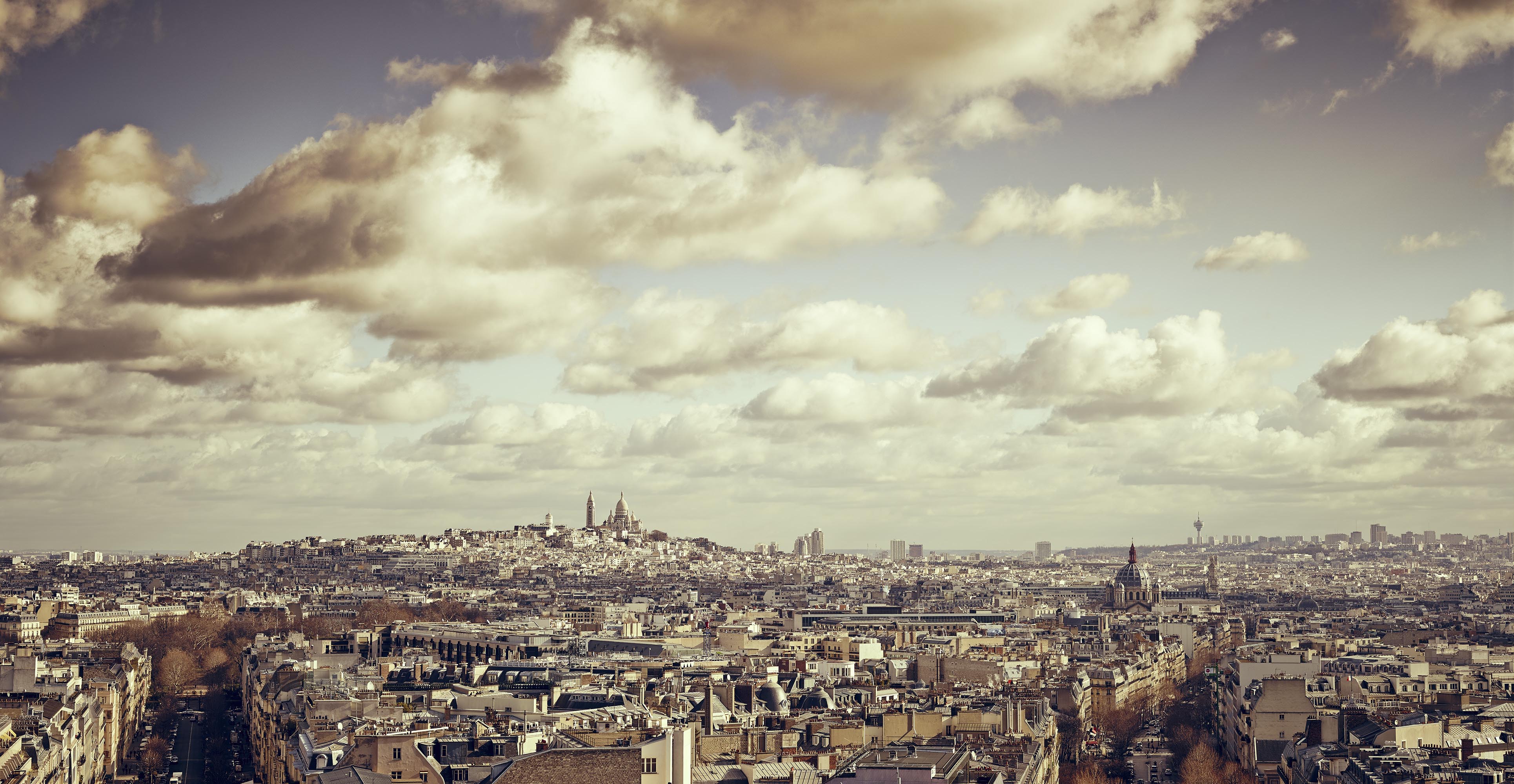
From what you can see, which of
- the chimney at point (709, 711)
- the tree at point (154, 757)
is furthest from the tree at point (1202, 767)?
the tree at point (154, 757)

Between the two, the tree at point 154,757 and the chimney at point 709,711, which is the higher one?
the chimney at point 709,711

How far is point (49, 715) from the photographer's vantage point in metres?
69.2

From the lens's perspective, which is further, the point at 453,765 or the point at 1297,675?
the point at 1297,675

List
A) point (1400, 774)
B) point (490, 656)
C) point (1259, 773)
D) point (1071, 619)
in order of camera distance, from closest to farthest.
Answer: point (1400, 774)
point (1259, 773)
point (490, 656)
point (1071, 619)

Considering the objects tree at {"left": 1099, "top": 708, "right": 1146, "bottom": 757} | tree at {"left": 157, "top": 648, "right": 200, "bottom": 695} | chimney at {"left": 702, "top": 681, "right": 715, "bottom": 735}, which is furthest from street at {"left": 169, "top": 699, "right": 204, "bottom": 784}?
tree at {"left": 1099, "top": 708, "right": 1146, "bottom": 757}

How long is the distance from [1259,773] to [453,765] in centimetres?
3203

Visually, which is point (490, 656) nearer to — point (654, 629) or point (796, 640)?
point (796, 640)

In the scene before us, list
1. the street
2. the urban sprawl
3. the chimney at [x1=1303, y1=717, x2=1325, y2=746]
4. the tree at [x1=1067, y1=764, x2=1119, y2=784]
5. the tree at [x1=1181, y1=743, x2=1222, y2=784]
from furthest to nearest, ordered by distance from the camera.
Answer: the street → the tree at [x1=1067, y1=764, x2=1119, y2=784] → the tree at [x1=1181, y1=743, x2=1222, y2=784] → the chimney at [x1=1303, y1=717, x2=1325, y2=746] → the urban sprawl

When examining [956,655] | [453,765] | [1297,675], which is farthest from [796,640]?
[453,765]

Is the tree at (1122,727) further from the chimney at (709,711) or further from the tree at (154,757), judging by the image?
the tree at (154,757)

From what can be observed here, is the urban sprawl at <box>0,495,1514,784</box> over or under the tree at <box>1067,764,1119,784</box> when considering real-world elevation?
over

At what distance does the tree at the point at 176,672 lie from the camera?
121 m

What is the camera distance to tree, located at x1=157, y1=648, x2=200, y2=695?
121 metres

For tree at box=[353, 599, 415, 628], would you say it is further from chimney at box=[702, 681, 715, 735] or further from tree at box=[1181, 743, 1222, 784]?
chimney at box=[702, 681, 715, 735]
